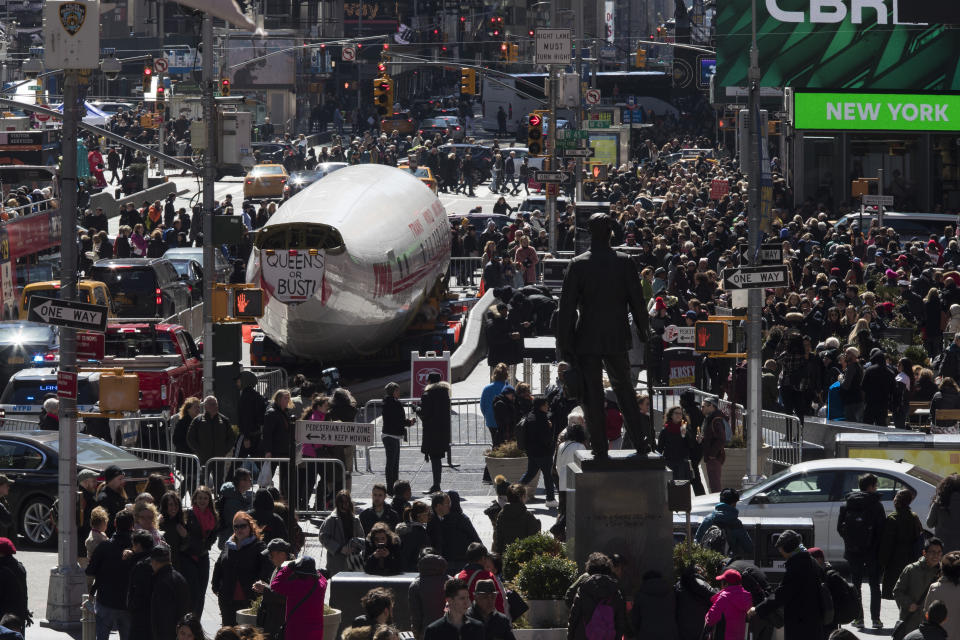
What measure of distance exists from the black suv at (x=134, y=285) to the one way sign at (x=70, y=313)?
20.0m

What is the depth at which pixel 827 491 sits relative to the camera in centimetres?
1692

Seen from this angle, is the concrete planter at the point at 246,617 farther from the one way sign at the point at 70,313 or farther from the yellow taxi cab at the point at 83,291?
the yellow taxi cab at the point at 83,291

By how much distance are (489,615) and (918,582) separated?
397cm

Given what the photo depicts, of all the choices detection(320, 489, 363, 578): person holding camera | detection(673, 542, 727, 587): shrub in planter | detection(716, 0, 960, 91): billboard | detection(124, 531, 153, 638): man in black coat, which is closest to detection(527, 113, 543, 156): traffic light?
detection(716, 0, 960, 91): billboard

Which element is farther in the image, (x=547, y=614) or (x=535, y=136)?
(x=535, y=136)

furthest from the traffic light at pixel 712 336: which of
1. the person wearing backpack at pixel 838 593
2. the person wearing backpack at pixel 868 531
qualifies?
the person wearing backpack at pixel 838 593

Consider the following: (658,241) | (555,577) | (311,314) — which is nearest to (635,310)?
(555,577)

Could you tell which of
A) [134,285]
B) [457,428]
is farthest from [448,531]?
[134,285]

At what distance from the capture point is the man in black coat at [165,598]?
40.6 feet

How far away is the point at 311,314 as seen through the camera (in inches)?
1154

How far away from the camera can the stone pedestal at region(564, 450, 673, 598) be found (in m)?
13.7

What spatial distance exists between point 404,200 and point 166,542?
20.6m

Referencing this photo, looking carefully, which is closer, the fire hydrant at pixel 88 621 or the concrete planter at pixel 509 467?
the fire hydrant at pixel 88 621

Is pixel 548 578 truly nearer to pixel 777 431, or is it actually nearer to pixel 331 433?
pixel 331 433
